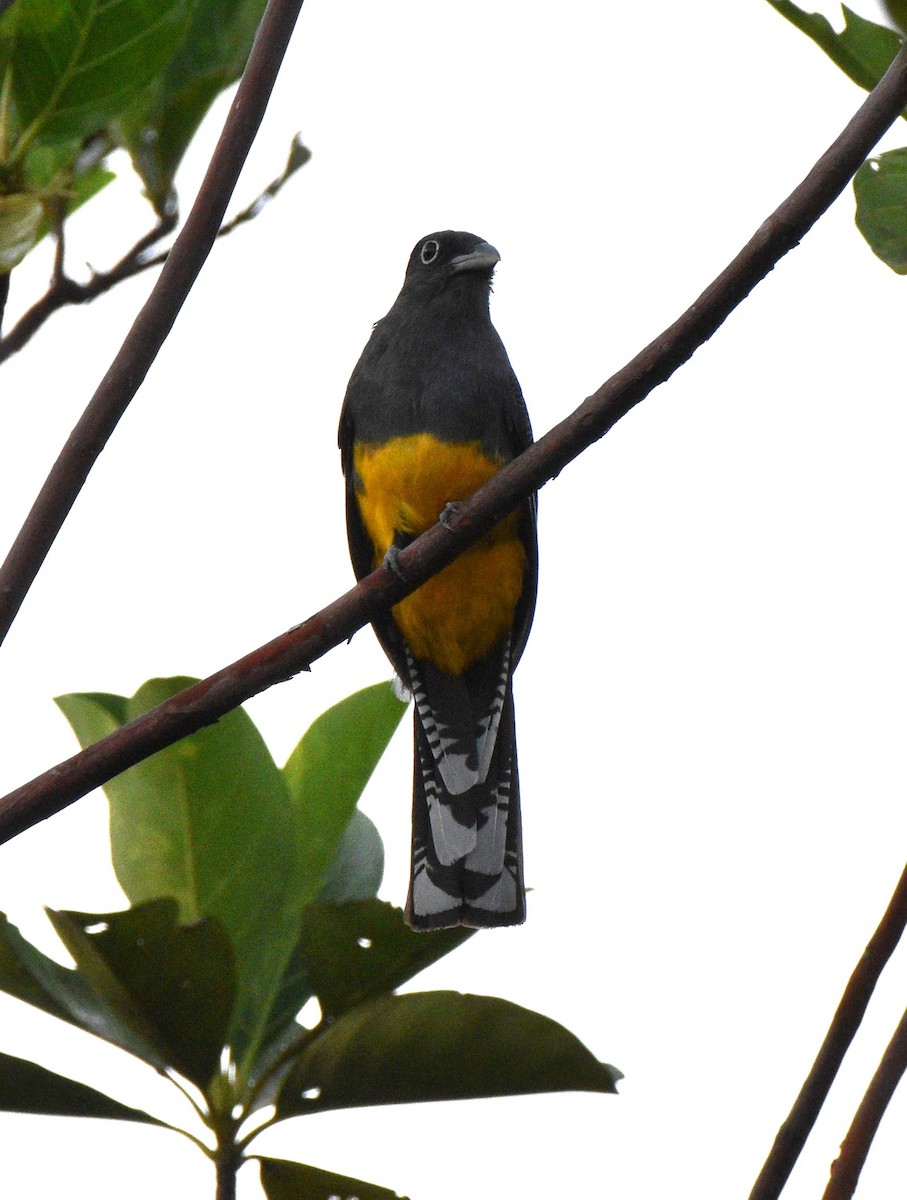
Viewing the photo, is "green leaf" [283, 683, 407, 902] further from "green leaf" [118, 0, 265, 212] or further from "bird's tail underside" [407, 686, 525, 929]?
"green leaf" [118, 0, 265, 212]

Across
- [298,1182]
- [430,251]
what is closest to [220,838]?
[298,1182]

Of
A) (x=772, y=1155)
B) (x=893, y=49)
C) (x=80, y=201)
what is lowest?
(x=772, y=1155)

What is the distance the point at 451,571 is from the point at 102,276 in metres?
1.89

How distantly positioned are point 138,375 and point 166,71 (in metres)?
1.44

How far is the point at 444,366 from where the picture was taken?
4.61 meters

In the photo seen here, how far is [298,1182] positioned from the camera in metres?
2.47

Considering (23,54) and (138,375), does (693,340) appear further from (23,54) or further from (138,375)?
(23,54)

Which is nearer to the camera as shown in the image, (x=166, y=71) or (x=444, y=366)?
(x=166, y=71)

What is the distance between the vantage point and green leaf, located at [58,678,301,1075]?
2885 millimetres

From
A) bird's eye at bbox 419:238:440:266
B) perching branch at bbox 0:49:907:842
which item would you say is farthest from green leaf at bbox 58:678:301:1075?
bird's eye at bbox 419:238:440:266

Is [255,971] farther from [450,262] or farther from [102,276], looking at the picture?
[450,262]

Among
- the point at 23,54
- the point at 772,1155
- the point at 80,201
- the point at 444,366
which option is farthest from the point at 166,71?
the point at 772,1155

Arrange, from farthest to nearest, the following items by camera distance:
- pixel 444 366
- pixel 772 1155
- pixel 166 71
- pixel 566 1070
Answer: pixel 444 366 → pixel 166 71 → pixel 566 1070 → pixel 772 1155

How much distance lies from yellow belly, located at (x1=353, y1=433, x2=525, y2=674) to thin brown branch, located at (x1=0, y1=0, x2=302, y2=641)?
203 centimetres
